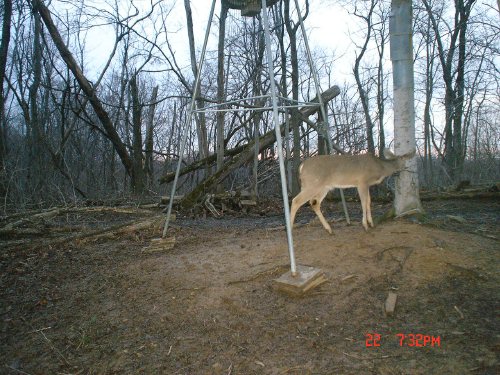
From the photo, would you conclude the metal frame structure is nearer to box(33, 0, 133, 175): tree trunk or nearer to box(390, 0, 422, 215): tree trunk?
box(390, 0, 422, 215): tree trunk

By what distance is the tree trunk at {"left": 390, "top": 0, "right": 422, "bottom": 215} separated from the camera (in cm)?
476

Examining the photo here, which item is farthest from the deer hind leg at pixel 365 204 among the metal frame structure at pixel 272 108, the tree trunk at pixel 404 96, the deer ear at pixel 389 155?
the deer ear at pixel 389 155

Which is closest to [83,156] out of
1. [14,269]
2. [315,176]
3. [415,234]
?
[14,269]

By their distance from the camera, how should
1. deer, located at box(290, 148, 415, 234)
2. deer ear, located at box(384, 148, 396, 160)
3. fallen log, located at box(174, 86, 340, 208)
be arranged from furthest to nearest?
fallen log, located at box(174, 86, 340, 208)
deer, located at box(290, 148, 415, 234)
deer ear, located at box(384, 148, 396, 160)

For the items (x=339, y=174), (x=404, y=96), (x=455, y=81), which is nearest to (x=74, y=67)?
(x=339, y=174)

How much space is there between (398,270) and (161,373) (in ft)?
7.84

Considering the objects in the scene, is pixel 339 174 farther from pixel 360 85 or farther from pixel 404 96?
pixel 360 85

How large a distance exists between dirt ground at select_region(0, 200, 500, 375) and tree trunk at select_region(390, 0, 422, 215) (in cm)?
41

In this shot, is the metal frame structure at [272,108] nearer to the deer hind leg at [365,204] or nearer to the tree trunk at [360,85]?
the deer hind leg at [365,204]

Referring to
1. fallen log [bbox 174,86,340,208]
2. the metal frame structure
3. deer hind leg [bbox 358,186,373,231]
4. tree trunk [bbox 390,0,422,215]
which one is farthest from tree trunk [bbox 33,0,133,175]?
tree trunk [bbox 390,0,422,215]

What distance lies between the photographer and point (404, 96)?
4.75 meters

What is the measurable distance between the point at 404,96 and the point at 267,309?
11.6 ft

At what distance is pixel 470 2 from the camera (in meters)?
15.3

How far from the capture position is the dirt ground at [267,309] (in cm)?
236
